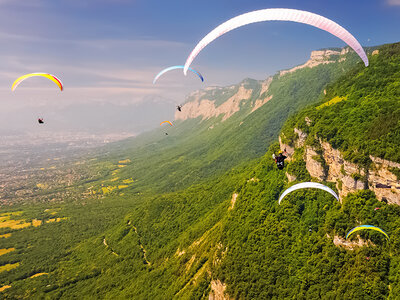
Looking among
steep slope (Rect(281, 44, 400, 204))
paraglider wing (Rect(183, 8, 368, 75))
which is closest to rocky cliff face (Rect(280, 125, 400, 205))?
steep slope (Rect(281, 44, 400, 204))

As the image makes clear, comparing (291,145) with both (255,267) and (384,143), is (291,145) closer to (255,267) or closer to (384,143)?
(384,143)

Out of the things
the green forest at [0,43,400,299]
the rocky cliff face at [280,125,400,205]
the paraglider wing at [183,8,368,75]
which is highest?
the paraglider wing at [183,8,368,75]

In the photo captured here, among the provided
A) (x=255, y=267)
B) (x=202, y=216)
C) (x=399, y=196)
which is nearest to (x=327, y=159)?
(x=399, y=196)

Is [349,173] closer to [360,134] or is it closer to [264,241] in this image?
[360,134]

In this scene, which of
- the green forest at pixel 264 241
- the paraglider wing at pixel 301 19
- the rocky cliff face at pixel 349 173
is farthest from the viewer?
the green forest at pixel 264 241

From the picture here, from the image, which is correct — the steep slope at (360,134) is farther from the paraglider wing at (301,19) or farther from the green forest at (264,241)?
the paraglider wing at (301,19)

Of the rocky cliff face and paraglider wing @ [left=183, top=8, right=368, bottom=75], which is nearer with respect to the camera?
paraglider wing @ [left=183, top=8, right=368, bottom=75]

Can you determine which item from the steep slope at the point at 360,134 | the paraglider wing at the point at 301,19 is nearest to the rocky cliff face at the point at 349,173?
the steep slope at the point at 360,134

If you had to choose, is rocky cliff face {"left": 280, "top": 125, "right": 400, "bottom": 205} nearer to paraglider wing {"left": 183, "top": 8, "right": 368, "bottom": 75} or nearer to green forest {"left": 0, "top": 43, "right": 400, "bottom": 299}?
green forest {"left": 0, "top": 43, "right": 400, "bottom": 299}

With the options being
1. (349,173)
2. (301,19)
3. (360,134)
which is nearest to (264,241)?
(349,173)
